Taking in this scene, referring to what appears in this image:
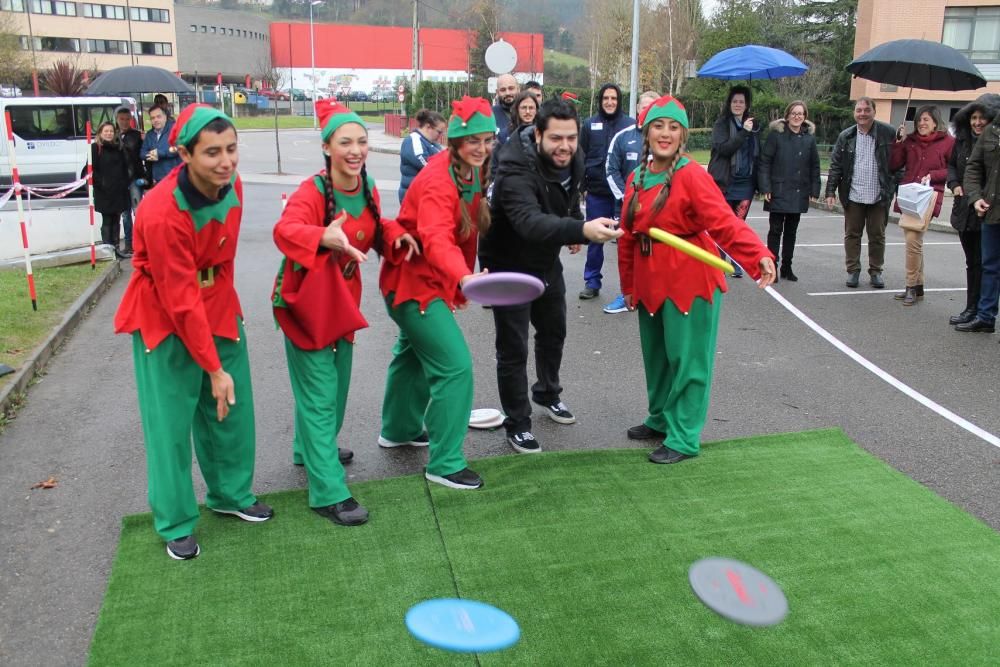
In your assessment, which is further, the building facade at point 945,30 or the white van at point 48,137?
the building facade at point 945,30

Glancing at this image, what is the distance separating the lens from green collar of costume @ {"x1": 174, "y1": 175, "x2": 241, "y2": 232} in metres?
3.54

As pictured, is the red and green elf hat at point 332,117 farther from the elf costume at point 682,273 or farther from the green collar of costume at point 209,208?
the elf costume at point 682,273

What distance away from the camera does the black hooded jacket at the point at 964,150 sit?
25.5 feet

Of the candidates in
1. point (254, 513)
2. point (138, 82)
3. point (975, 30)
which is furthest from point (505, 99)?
point (975, 30)

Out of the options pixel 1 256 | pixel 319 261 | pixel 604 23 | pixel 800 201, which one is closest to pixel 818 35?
pixel 604 23

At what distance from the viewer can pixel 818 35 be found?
43844 mm

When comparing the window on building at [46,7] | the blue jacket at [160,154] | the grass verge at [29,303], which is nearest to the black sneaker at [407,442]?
the grass verge at [29,303]

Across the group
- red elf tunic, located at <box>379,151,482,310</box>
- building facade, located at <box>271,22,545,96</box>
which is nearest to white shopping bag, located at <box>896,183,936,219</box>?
red elf tunic, located at <box>379,151,482,310</box>

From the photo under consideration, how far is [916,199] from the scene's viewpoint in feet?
28.7

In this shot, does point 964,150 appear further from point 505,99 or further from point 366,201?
point 366,201

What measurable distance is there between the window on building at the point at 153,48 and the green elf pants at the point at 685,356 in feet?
244

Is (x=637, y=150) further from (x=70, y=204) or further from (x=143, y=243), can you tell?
(x=70, y=204)

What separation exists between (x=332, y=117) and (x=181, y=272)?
1.07 m

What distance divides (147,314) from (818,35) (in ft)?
152
